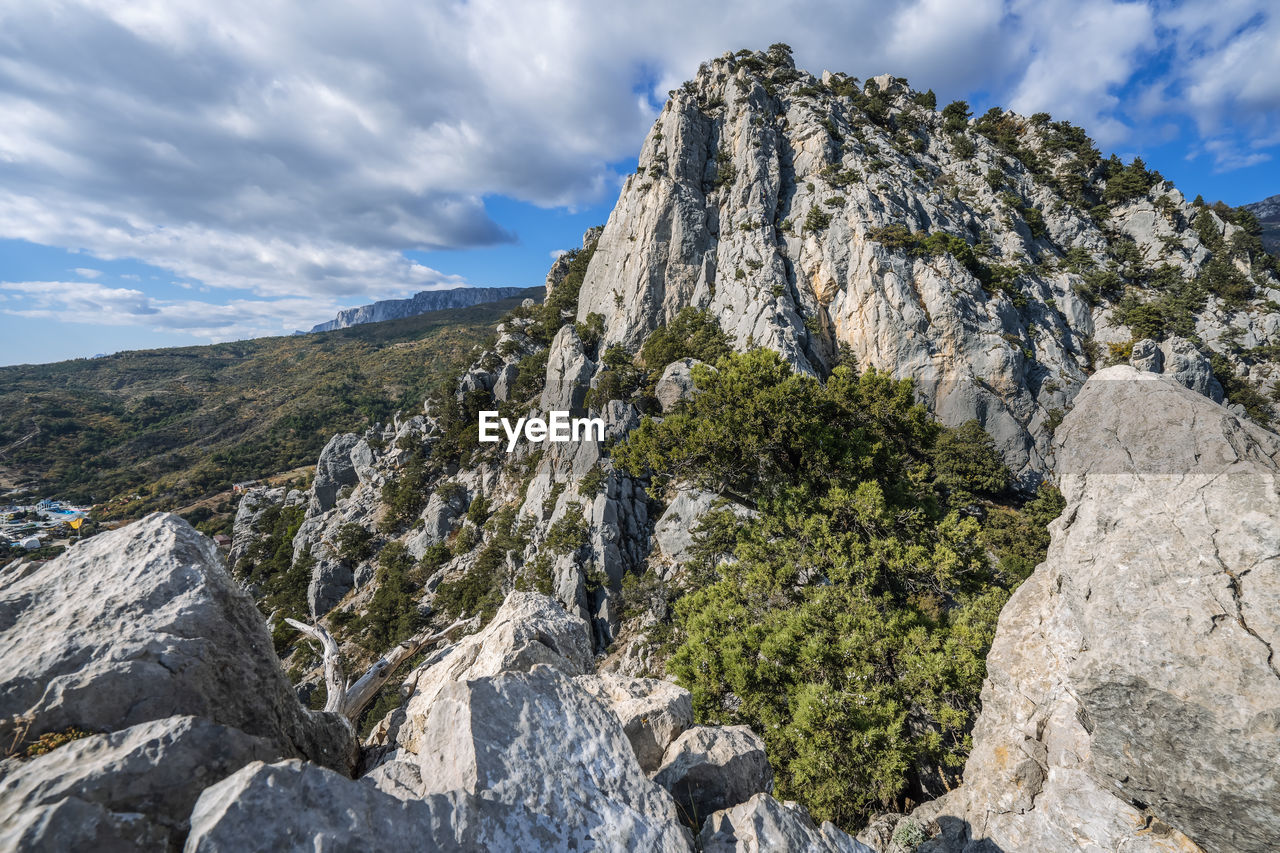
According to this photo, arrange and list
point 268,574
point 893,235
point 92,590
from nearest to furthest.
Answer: point 92,590, point 893,235, point 268,574

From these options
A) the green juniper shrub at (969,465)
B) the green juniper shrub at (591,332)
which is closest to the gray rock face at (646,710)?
the green juniper shrub at (969,465)

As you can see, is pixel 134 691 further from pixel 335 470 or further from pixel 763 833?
pixel 335 470

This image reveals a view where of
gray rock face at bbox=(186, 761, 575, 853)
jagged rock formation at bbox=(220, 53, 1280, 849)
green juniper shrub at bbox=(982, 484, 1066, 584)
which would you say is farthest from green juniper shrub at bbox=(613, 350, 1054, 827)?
gray rock face at bbox=(186, 761, 575, 853)

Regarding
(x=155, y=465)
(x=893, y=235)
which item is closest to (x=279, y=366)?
(x=155, y=465)

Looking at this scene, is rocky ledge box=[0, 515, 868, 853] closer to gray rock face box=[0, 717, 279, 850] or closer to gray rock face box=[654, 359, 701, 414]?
gray rock face box=[0, 717, 279, 850]

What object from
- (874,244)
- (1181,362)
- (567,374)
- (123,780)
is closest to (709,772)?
(123,780)

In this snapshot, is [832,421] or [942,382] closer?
[832,421]

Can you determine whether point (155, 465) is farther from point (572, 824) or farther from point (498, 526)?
point (572, 824)
